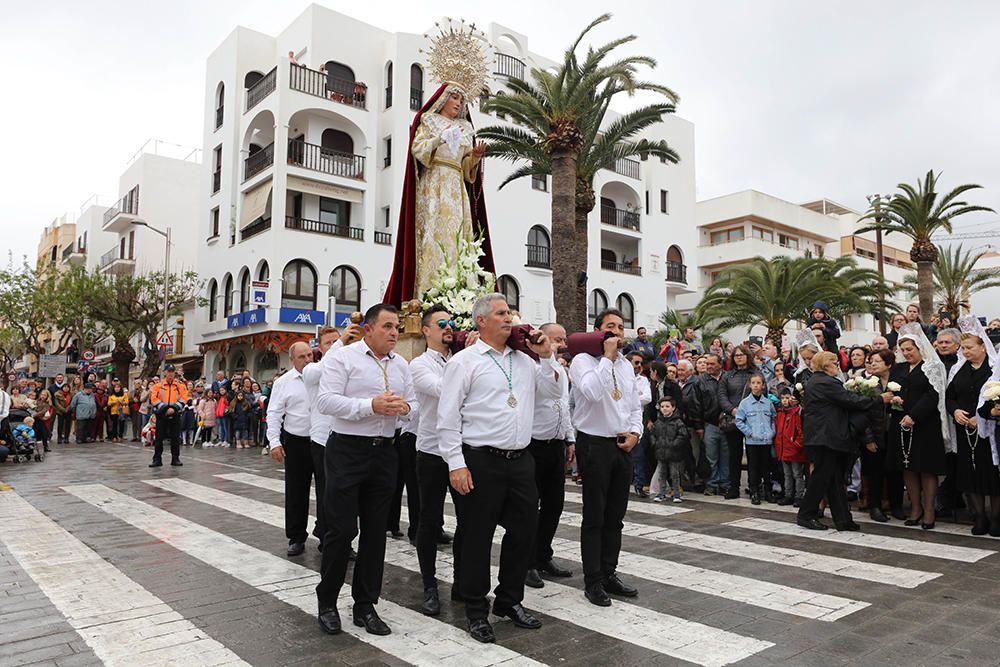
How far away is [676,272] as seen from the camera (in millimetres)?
43750

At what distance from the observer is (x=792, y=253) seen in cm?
5053

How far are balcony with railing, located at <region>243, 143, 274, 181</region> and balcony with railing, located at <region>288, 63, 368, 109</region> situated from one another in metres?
2.81

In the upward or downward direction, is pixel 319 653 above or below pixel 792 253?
below

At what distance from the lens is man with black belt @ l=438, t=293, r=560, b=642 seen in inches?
181

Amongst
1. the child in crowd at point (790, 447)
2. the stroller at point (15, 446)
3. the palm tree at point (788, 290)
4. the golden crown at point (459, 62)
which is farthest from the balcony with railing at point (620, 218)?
the child in crowd at point (790, 447)

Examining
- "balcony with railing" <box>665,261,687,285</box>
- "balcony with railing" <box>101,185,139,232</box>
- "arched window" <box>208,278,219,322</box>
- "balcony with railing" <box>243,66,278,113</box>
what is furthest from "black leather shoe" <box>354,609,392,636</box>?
"balcony with railing" <box>101,185,139,232</box>

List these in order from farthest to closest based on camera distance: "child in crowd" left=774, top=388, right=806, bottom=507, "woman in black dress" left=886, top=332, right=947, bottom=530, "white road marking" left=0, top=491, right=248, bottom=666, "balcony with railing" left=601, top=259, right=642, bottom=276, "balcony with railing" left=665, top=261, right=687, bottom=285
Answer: "balcony with railing" left=665, top=261, right=687, bottom=285 → "balcony with railing" left=601, top=259, right=642, bottom=276 → "child in crowd" left=774, top=388, right=806, bottom=507 → "woman in black dress" left=886, top=332, right=947, bottom=530 → "white road marking" left=0, top=491, right=248, bottom=666

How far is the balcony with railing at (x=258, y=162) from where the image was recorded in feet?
101

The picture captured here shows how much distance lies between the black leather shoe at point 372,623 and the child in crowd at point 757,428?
652cm

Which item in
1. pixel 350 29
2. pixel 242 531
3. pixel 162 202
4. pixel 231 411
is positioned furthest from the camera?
pixel 162 202

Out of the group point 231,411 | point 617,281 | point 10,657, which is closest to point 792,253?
point 617,281

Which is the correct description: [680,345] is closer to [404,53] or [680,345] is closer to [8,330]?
[404,53]

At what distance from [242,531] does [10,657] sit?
3.59 metres

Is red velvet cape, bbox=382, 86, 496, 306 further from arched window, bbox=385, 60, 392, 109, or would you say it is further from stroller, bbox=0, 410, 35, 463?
arched window, bbox=385, 60, 392, 109
